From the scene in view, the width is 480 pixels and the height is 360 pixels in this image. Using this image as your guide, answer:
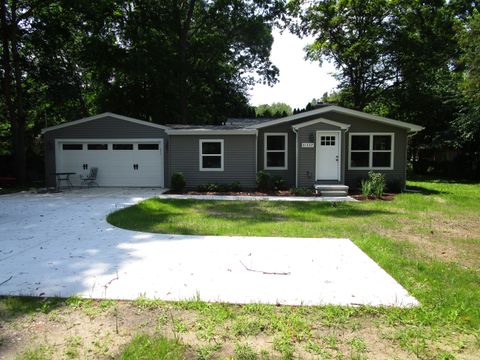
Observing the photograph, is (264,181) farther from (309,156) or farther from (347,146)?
(347,146)

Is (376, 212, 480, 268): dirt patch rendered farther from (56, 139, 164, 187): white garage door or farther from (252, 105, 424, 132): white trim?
(56, 139, 164, 187): white garage door

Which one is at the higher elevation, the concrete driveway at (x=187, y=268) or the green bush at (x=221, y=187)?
the green bush at (x=221, y=187)

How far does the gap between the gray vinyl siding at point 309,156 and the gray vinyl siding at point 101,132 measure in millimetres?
5636

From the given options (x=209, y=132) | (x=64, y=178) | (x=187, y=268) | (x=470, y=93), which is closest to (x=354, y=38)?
(x=470, y=93)

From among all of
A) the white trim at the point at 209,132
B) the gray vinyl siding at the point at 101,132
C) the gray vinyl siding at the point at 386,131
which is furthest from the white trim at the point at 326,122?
the gray vinyl siding at the point at 101,132

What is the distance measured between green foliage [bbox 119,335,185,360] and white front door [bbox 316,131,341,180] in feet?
38.1

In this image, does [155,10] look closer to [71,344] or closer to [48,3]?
[48,3]

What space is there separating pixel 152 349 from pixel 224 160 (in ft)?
39.6

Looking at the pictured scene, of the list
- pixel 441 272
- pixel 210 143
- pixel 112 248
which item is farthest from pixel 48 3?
pixel 441 272

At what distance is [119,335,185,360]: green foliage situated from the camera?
261 centimetres

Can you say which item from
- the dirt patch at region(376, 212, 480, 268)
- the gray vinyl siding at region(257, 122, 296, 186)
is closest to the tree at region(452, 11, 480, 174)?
the gray vinyl siding at region(257, 122, 296, 186)

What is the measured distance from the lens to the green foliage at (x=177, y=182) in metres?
13.9

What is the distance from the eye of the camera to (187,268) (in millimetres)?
4598

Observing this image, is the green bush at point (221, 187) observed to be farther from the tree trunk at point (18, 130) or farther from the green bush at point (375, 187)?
the tree trunk at point (18, 130)
